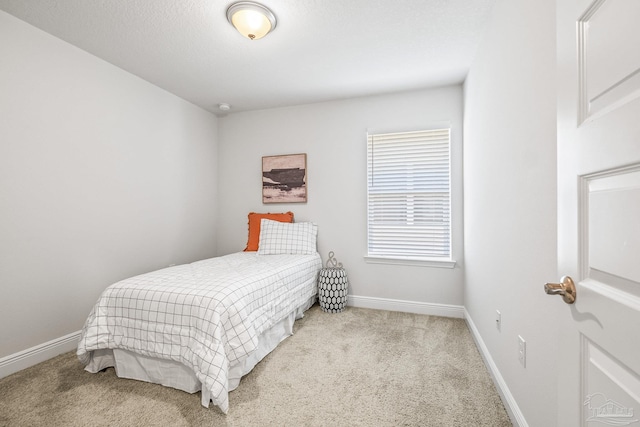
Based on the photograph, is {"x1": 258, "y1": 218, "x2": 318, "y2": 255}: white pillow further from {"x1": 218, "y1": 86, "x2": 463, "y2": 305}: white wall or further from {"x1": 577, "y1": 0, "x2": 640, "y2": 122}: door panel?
{"x1": 577, "y1": 0, "x2": 640, "y2": 122}: door panel

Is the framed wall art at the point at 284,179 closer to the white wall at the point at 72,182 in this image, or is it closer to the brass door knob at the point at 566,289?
the white wall at the point at 72,182

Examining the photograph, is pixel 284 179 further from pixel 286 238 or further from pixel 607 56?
pixel 607 56

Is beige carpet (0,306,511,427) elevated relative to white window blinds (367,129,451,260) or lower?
lower

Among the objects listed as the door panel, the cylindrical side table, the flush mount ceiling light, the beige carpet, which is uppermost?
the flush mount ceiling light

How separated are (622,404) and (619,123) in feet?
1.85

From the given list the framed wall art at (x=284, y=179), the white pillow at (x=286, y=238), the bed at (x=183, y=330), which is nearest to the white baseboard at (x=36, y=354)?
the bed at (x=183, y=330)

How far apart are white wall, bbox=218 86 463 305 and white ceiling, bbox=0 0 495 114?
29 centimetres

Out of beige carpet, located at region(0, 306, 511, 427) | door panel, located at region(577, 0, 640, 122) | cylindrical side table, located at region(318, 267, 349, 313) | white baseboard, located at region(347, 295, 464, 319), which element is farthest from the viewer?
cylindrical side table, located at region(318, 267, 349, 313)

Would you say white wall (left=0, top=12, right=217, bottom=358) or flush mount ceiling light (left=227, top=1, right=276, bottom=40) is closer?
flush mount ceiling light (left=227, top=1, right=276, bottom=40)

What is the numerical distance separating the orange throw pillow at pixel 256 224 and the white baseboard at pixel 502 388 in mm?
2331

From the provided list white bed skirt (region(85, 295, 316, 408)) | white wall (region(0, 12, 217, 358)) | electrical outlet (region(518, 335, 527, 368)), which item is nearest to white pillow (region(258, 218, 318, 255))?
white wall (region(0, 12, 217, 358))

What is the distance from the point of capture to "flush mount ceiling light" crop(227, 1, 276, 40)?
75.7 inches

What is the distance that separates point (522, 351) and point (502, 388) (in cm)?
45

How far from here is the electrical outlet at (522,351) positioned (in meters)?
1.41
